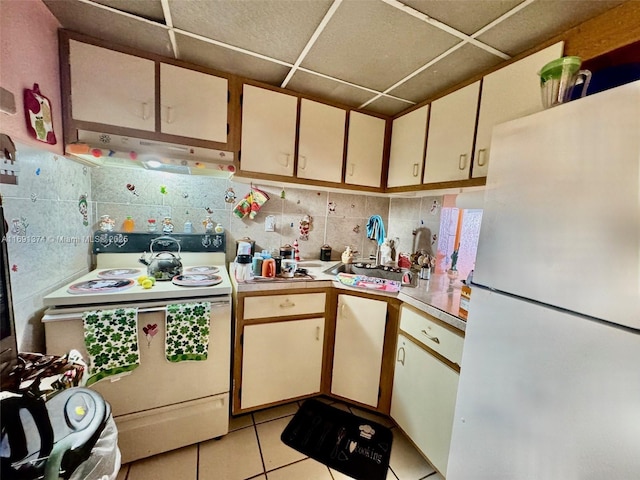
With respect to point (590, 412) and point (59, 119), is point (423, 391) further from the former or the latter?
point (59, 119)

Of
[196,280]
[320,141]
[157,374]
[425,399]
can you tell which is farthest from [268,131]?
[425,399]

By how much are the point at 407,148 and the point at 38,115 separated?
1953 millimetres

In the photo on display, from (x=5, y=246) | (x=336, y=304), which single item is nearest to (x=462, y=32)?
(x=336, y=304)

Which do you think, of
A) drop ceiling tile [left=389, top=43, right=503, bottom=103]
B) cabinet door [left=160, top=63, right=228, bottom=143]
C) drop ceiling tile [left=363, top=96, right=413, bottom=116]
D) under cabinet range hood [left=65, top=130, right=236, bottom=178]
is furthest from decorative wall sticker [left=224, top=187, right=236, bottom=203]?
drop ceiling tile [left=389, top=43, right=503, bottom=103]

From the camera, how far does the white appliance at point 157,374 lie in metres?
1.10

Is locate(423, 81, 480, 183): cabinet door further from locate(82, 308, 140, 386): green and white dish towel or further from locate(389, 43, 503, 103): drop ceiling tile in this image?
locate(82, 308, 140, 386): green and white dish towel

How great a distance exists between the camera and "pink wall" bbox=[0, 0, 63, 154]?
2.87 ft

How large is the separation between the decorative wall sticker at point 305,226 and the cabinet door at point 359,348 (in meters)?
0.71

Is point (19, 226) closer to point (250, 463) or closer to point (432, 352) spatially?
point (250, 463)

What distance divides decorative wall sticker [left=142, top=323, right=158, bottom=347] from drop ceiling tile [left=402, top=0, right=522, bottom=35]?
175 cm

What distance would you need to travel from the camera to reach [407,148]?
71.2 inches

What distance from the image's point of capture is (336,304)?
163cm

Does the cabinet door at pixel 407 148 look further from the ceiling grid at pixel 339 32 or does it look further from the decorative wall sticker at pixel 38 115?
the decorative wall sticker at pixel 38 115

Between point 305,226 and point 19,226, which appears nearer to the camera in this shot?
point 19,226
